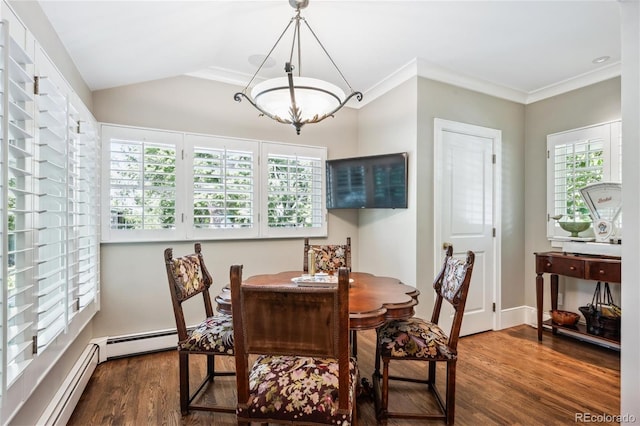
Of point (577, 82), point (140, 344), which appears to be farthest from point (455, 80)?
point (140, 344)

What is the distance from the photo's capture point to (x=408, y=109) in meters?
3.29

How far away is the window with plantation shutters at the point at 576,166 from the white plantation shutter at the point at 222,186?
317 centimetres

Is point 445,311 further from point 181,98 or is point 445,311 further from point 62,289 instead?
point 181,98

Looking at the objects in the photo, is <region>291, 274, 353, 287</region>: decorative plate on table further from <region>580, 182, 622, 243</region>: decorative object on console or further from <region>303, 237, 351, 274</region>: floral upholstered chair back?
<region>580, 182, 622, 243</region>: decorative object on console

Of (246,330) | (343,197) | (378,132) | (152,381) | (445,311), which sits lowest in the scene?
(152,381)

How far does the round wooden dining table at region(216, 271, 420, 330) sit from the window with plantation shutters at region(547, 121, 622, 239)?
7.52 ft

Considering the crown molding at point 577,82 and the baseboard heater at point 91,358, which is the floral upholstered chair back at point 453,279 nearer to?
the baseboard heater at point 91,358

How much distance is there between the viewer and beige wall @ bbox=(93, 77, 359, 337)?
291cm

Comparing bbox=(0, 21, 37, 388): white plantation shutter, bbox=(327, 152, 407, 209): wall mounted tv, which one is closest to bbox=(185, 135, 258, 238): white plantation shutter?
bbox=(327, 152, 407, 209): wall mounted tv

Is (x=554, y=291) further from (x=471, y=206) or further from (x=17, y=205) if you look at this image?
(x=17, y=205)

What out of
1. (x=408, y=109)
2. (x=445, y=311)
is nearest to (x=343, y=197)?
(x=408, y=109)

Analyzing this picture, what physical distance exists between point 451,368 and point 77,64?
10.5ft

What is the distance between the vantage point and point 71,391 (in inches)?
80.7

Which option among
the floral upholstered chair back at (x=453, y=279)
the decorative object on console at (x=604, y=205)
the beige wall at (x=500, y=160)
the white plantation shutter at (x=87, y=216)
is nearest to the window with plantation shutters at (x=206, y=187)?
the white plantation shutter at (x=87, y=216)
